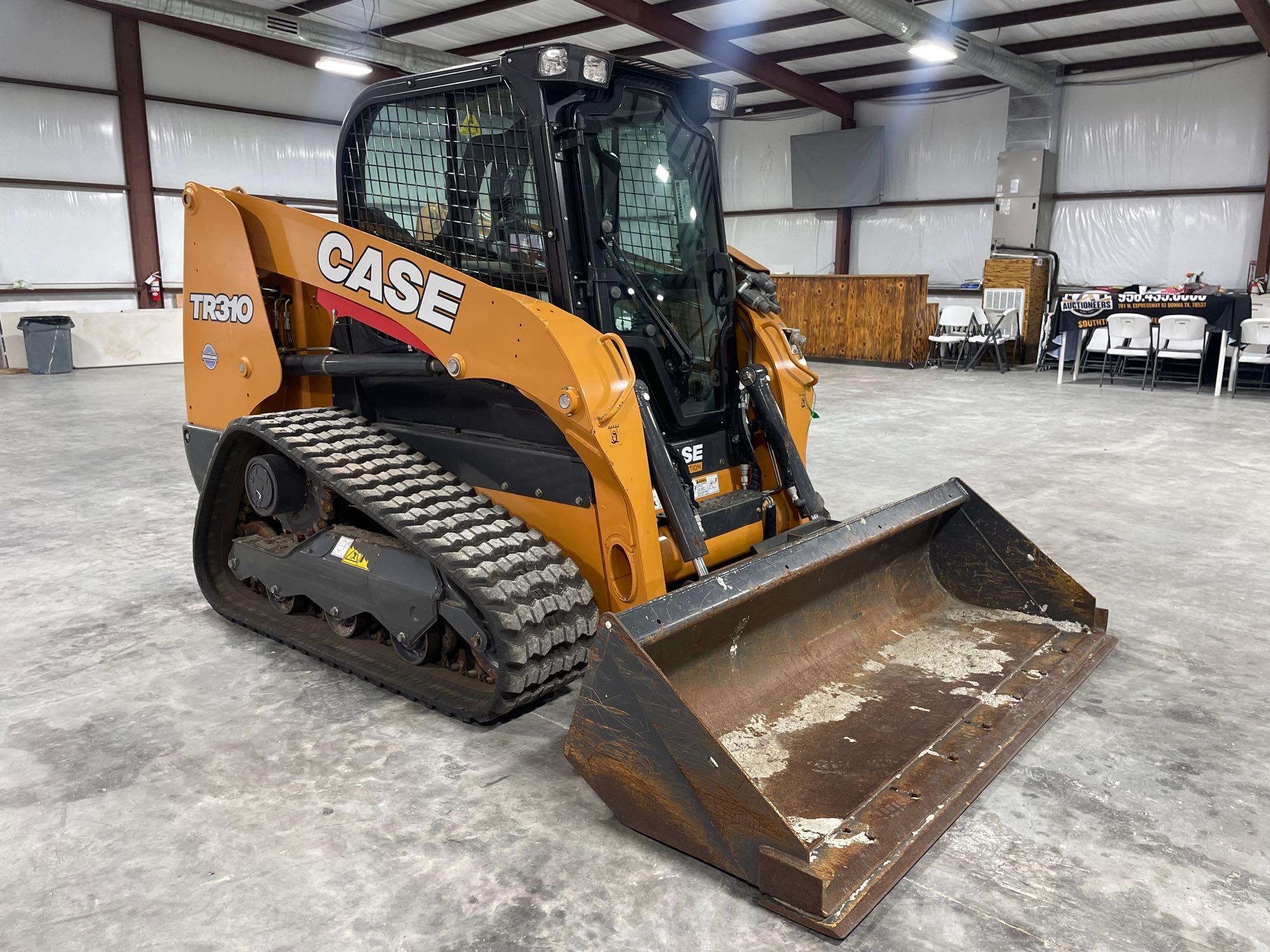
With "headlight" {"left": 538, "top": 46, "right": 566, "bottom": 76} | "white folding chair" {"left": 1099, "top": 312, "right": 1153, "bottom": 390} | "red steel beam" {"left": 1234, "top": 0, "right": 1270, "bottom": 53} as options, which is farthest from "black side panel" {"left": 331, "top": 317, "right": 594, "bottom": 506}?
"red steel beam" {"left": 1234, "top": 0, "right": 1270, "bottom": 53}

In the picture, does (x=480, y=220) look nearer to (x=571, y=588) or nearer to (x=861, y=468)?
(x=571, y=588)

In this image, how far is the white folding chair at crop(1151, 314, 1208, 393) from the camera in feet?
39.8

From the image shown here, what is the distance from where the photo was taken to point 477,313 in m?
3.24

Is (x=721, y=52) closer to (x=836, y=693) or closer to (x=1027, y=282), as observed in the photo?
(x=1027, y=282)

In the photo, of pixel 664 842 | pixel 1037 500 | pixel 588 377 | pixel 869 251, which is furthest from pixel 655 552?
pixel 869 251

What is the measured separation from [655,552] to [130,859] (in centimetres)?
172

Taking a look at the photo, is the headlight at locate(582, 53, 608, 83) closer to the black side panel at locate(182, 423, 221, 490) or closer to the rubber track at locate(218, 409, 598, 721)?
the rubber track at locate(218, 409, 598, 721)

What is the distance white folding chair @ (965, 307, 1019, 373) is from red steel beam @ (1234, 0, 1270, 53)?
4939 millimetres

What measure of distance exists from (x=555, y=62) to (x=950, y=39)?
40.1ft

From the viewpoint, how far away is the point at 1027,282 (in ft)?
51.8

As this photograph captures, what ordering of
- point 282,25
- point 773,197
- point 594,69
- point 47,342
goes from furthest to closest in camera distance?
point 773,197 → point 282,25 → point 47,342 → point 594,69

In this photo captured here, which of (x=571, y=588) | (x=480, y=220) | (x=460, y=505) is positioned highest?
(x=480, y=220)

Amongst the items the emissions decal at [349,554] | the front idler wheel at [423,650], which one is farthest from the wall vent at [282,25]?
the front idler wheel at [423,650]

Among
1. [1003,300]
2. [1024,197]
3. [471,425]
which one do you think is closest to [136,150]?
[1003,300]
